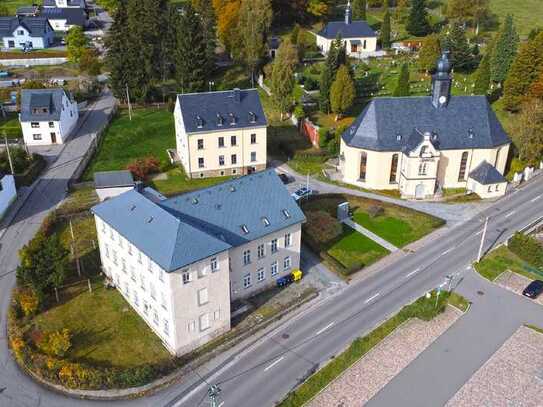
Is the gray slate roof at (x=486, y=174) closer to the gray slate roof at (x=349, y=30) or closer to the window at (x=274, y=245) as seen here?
the window at (x=274, y=245)

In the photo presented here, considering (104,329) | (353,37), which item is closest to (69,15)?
(353,37)

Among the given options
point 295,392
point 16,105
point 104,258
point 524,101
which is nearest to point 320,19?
point 524,101

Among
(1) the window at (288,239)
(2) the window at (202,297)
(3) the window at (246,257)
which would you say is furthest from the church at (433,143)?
(2) the window at (202,297)

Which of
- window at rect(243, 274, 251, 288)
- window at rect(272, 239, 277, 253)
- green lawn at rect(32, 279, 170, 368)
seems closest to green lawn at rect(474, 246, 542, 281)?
window at rect(272, 239, 277, 253)

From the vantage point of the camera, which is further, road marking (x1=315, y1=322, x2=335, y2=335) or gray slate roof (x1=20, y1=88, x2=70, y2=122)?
gray slate roof (x1=20, y1=88, x2=70, y2=122)

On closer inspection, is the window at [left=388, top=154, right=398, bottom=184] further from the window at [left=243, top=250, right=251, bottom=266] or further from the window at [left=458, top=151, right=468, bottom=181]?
the window at [left=243, top=250, right=251, bottom=266]

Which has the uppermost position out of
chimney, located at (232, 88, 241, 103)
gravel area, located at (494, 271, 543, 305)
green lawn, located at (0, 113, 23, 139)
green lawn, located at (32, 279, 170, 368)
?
chimney, located at (232, 88, 241, 103)
